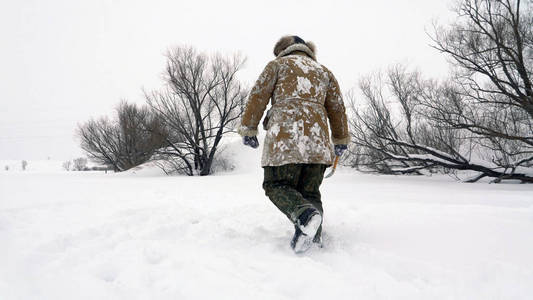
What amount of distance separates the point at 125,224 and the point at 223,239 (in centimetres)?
89

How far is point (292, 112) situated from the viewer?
1667mm

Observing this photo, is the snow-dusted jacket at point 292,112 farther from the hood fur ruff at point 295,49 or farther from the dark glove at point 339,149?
the dark glove at point 339,149

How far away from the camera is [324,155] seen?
5.46 ft

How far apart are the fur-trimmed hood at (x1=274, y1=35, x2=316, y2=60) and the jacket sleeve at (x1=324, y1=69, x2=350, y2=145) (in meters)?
0.27

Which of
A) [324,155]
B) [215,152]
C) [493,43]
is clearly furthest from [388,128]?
[215,152]

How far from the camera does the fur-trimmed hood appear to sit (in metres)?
1.91

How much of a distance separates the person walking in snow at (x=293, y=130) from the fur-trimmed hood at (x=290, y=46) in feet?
0.26

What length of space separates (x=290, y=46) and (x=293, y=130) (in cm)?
77

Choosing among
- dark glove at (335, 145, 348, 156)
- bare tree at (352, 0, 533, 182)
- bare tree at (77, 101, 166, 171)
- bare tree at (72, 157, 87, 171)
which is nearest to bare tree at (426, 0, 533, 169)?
bare tree at (352, 0, 533, 182)

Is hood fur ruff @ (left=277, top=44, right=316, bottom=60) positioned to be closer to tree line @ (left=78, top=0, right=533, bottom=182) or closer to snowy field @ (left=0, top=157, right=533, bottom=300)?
snowy field @ (left=0, top=157, right=533, bottom=300)

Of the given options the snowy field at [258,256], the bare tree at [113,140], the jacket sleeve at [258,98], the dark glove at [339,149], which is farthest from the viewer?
the bare tree at [113,140]

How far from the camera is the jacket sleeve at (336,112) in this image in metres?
1.92

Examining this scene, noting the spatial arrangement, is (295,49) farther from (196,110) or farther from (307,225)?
(196,110)

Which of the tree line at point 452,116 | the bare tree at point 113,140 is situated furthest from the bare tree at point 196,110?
the bare tree at point 113,140
